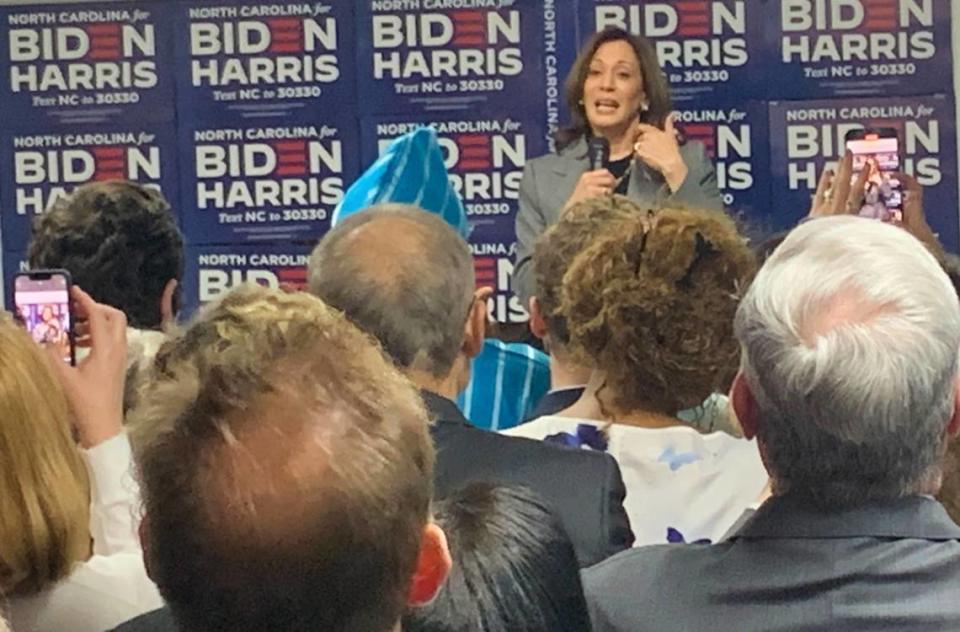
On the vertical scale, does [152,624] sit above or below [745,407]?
below

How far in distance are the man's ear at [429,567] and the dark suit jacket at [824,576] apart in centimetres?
46

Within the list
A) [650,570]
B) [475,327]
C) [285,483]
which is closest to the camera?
[285,483]

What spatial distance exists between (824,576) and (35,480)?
719 millimetres

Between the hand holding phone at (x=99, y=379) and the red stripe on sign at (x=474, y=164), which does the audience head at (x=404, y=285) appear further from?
the red stripe on sign at (x=474, y=164)

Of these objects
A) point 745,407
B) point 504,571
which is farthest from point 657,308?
point 504,571

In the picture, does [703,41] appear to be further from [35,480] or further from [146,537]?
[146,537]

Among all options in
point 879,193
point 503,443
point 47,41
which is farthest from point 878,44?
point 503,443

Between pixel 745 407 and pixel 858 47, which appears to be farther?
pixel 858 47

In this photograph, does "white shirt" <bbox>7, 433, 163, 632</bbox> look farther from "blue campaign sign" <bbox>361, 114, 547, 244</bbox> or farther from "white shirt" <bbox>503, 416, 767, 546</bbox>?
"blue campaign sign" <bbox>361, 114, 547, 244</bbox>

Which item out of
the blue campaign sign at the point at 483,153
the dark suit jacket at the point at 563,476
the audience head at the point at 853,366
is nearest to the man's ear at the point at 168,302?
the dark suit jacket at the point at 563,476

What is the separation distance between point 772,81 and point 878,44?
33 centimetres

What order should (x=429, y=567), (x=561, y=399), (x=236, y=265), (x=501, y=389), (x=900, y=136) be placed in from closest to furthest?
1. (x=429, y=567)
2. (x=561, y=399)
3. (x=501, y=389)
4. (x=900, y=136)
5. (x=236, y=265)

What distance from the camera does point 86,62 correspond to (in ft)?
16.5

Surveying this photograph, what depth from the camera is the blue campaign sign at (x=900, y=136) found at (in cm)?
473
